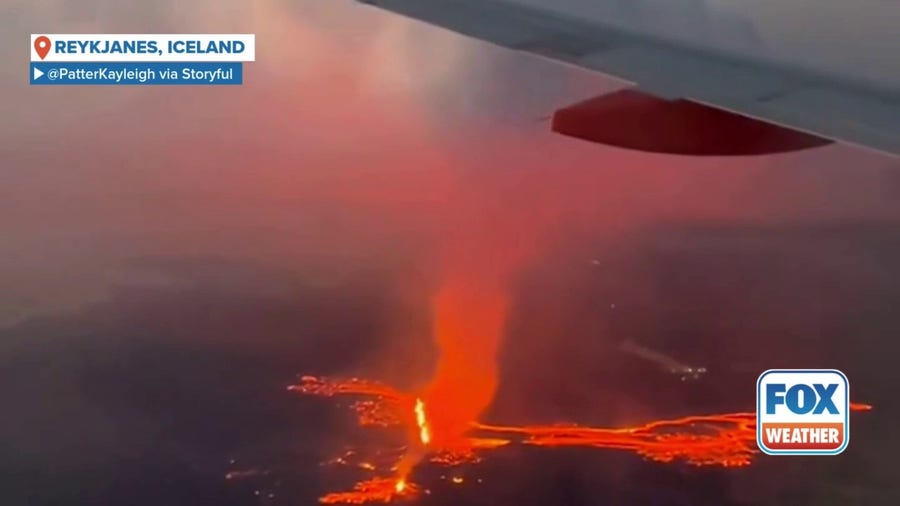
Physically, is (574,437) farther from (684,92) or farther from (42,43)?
(42,43)

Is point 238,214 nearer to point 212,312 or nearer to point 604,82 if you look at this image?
point 212,312

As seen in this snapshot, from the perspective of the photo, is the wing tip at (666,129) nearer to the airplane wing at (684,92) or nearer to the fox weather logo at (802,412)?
the airplane wing at (684,92)

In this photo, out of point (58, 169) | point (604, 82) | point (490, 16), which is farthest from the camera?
point (58, 169)

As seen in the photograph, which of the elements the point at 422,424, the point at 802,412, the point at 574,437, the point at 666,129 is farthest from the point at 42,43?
the point at 802,412

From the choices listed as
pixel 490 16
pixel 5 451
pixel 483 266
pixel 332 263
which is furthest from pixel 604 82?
pixel 5 451

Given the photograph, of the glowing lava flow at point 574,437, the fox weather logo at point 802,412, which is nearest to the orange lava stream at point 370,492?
the glowing lava flow at point 574,437

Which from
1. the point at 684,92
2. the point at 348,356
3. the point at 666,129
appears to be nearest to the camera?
the point at 684,92

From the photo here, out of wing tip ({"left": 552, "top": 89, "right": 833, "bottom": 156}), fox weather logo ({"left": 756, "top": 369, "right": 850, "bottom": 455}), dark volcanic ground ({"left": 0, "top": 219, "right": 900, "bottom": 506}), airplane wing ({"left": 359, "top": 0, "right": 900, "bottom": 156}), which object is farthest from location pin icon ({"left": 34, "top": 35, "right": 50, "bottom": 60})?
fox weather logo ({"left": 756, "top": 369, "right": 850, "bottom": 455})

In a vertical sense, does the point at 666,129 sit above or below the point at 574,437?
above
